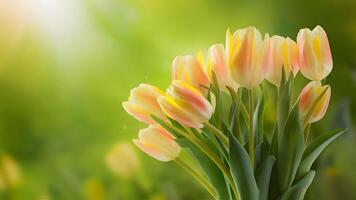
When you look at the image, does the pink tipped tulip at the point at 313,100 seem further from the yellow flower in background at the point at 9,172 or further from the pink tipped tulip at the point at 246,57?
the yellow flower in background at the point at 9,172

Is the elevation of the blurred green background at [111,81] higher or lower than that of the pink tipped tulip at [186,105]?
higher

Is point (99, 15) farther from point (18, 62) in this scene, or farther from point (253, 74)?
point (253, 74)

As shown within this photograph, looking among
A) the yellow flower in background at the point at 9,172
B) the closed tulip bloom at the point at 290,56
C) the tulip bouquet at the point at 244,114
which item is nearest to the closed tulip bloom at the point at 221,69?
the tulip bouquet at the point at 244,114

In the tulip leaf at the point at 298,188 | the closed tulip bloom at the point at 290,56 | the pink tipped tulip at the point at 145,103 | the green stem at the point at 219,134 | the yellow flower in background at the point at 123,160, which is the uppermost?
the pink tipped tulip at the point at 145,103

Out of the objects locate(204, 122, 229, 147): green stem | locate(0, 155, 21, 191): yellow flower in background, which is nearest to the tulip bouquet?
locate(204, 122, 229, 147): green stem

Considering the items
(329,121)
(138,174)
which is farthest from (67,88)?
(329,121)

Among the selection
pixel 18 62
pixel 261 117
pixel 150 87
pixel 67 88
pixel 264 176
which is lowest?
pixel 264 176
